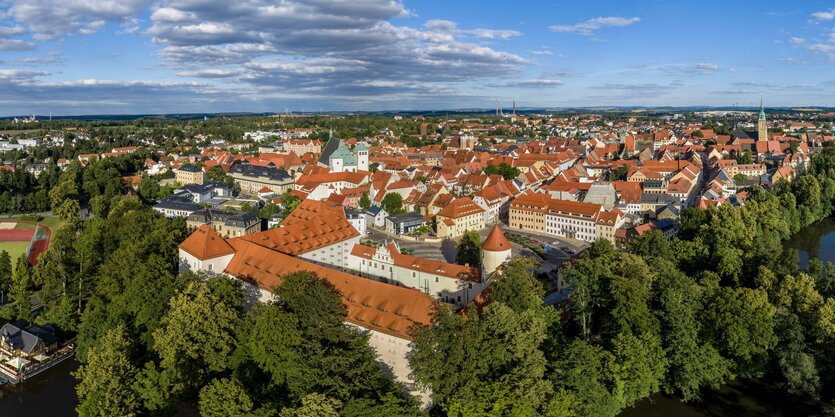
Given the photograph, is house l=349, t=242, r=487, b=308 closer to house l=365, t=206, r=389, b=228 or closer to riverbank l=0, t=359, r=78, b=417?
riverbank l=0, t=359, r=78, b=417

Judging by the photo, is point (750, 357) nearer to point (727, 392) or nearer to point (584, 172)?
point (727, 392)

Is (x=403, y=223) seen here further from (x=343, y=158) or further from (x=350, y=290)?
(x=343, y=158)

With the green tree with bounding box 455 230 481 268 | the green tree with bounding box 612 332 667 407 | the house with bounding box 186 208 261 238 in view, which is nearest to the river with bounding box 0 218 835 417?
the green tree with bounding box 612 332 667 407

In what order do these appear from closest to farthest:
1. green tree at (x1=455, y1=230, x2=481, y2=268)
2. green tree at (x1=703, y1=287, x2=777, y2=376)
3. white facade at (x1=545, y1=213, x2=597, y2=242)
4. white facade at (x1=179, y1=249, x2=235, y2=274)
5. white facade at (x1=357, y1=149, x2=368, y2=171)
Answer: green tree at (x1=703, y1=287, x2=777, y2=376)
white facade at (x1=179, y1=249, x2=235, y2=274)
green tree at (x1=455, y1=230, x2=481, y2=268)
white facade at (x1=545, y1=213, x2=597, y2=242)
white facade at (x1=357, y1=149, x2=368, y2=171)

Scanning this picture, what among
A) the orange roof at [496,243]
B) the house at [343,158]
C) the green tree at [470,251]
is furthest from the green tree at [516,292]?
the house at [343,158]

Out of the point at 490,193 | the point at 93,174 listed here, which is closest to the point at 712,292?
the point at 490,193

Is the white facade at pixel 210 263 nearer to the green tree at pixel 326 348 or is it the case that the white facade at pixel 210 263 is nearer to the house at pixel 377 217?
the green tree at pixel 326 348
